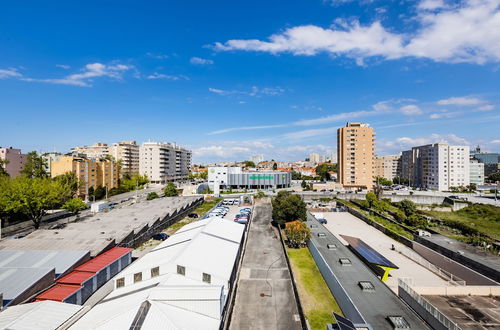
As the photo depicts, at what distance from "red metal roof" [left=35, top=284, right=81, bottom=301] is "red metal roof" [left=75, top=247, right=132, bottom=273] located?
1.85 metres

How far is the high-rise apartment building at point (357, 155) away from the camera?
69.9 metres

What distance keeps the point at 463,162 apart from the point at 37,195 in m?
100

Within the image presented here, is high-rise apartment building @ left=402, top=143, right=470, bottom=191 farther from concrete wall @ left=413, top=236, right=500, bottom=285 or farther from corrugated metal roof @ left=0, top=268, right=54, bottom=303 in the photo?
corrugated metal roof @ left=0, top=268, right=54, bottom=303

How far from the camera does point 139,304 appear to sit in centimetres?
1202

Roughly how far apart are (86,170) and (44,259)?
42.7 metres

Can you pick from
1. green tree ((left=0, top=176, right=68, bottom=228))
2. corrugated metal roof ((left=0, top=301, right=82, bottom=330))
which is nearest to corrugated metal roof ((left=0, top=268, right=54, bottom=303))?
corrugated metal roof ((left=0, top=301, right=82, bottom=330))

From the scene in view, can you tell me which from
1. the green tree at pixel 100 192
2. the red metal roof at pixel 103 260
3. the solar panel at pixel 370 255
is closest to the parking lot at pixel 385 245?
the solar panel at pixel 370 255

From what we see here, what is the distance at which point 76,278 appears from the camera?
1703cm

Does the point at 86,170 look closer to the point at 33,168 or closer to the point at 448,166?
the point at 33,168

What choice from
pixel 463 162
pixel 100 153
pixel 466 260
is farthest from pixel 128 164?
pixel 463 162

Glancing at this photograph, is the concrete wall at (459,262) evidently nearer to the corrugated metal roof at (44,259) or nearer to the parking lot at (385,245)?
the parking lot at (385,245)

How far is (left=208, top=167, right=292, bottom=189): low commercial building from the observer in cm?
7644

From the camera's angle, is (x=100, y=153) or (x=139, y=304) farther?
(x=100, y=153)

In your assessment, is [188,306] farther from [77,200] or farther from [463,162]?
[463,162]
